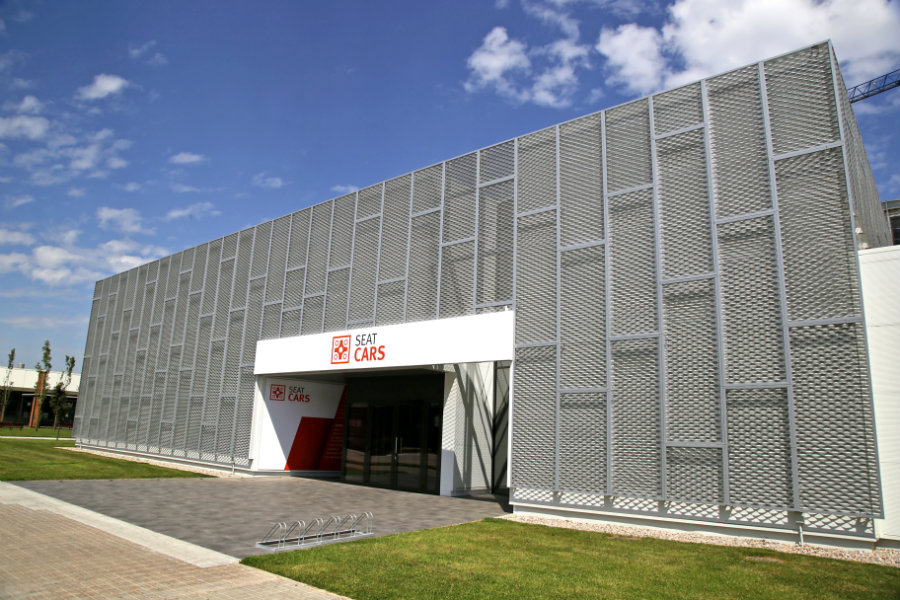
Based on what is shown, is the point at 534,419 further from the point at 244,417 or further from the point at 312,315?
the point at 244,417

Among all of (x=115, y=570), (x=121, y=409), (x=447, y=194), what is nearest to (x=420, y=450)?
(x=447, y=194)

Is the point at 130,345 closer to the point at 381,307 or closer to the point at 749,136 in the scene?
the point at 381,307

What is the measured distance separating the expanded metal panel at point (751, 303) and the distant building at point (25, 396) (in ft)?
176

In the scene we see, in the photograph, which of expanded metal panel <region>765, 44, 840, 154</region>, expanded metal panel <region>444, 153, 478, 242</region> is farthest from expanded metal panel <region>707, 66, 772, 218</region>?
expanded metal panel <region>444, 153, 478, 242</region>

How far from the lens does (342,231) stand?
1719cm

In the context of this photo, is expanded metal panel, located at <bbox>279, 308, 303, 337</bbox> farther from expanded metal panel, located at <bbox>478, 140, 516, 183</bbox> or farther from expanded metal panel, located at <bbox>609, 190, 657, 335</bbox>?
expanded metal panel, located at <bbox>609, 190, 657, 335</bbox>

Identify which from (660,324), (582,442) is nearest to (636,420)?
(582,442)

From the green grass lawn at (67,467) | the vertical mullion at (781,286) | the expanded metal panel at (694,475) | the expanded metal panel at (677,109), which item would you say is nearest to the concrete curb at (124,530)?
the green grass lawn at (67,467)

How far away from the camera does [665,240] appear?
10.7m

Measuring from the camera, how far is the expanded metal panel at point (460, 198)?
13914 mm

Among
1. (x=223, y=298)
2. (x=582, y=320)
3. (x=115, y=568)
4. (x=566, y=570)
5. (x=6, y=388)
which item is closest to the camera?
(x=115, y=568)

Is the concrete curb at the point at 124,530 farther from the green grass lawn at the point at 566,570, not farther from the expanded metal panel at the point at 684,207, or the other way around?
the expanded metal panel at the point at 684,207

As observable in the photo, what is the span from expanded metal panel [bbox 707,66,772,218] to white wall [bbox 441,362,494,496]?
7.79 m

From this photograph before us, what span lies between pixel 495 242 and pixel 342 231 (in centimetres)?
573
